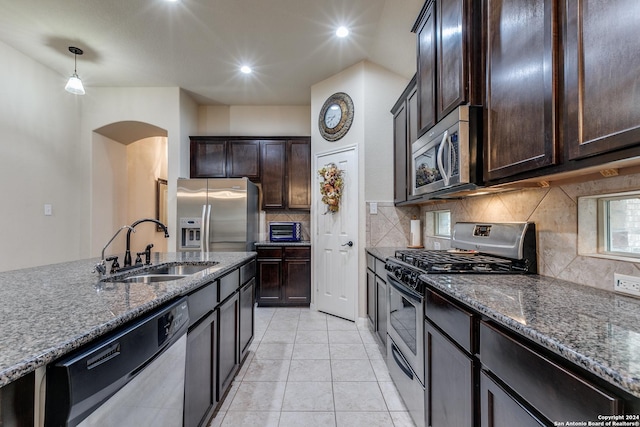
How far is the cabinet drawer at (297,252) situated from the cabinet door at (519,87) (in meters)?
2.81

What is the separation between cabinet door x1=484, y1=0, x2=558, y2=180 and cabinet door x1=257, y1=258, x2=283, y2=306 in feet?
10.0

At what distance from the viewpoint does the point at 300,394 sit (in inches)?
79.9

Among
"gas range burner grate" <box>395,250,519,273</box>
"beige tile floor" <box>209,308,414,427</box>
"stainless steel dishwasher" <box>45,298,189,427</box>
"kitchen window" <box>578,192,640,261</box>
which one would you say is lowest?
"beige tile floor" <box>209,308,414,427</box>

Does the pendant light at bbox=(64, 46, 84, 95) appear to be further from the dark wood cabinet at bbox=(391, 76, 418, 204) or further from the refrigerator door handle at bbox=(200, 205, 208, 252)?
the dark wood cabinet at bbox=(391, 76, 418, 204)

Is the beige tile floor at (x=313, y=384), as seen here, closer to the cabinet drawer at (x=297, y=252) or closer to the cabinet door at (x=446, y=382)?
the cabinet door at (x=446, y=382)

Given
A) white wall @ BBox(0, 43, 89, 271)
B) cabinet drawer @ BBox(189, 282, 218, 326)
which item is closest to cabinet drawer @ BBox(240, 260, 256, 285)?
cabinet drawer @ BBox(189, 282, 218, 326)

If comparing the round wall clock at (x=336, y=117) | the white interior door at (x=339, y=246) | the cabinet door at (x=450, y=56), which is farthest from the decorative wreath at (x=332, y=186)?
the cabinet door at (x=450, y=56)

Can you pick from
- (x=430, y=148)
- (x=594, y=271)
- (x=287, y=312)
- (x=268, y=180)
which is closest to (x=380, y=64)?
(x=430, y=148)

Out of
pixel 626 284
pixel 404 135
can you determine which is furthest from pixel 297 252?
pixel 626 284

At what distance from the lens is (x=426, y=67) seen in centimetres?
206

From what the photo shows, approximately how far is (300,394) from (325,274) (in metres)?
1.81

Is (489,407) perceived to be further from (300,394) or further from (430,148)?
(430,148)

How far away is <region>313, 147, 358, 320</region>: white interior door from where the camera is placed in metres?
3.44

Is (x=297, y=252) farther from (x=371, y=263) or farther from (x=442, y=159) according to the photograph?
(x=442, y=159)
